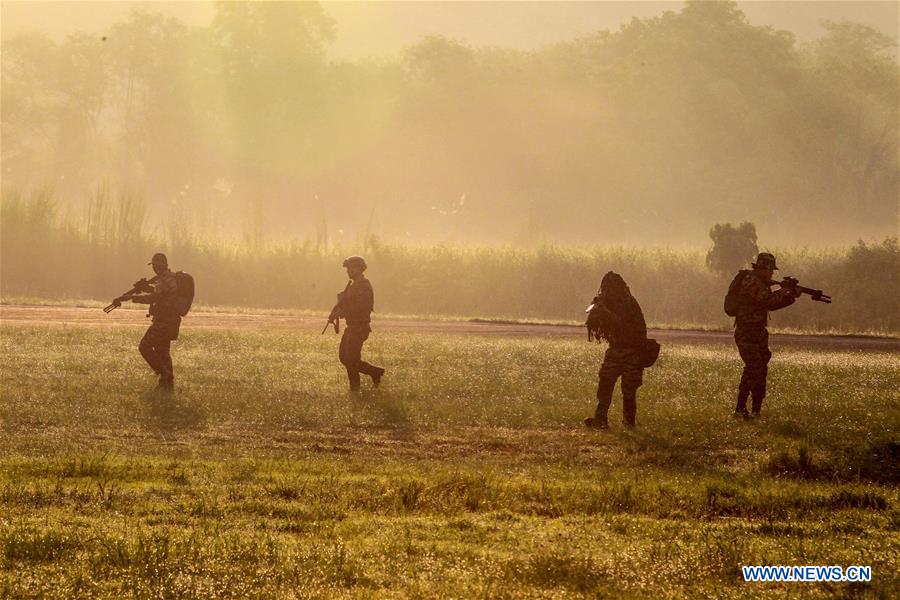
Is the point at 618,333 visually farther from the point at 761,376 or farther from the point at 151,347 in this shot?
the point at 151,347

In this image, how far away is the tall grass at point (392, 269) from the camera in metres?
50.4

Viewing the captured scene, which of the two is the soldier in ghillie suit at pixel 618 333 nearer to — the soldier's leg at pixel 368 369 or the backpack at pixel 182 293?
the soldier's leg at pixel 368 369

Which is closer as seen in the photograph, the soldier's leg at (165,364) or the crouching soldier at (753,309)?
the crouching soldier at (753,309)

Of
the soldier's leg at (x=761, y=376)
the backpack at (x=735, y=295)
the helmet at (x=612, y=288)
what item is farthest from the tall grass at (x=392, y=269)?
the helmet at (x=612, y=288)

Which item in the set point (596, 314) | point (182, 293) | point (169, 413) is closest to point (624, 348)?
point (596, 314)

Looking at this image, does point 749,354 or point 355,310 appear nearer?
point 749,354

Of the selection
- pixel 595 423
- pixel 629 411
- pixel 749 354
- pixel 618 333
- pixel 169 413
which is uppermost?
pixel 618 333

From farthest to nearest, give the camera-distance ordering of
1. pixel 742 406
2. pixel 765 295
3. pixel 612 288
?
1. pixel 742 406
2. pixel 765 295
3. pixel 612 288

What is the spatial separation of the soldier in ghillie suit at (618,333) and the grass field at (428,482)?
2.56 feet

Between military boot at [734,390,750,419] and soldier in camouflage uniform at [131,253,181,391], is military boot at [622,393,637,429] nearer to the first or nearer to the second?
military boot at [734,390,750,419]

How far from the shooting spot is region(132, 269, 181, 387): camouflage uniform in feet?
72.0

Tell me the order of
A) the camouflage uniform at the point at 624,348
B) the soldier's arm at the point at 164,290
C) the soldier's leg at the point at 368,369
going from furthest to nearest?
the soldier's leg at the point at 368,369 → the soldier's arm at the point at 164,290 → the camouflage uniform at the point at 624,348

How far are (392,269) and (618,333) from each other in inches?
1352

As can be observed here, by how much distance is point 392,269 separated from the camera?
52938mm
